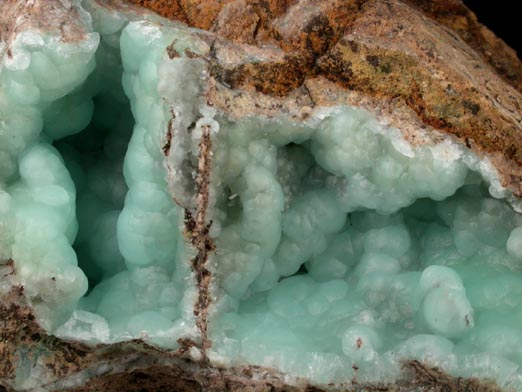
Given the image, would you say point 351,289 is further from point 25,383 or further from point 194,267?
point 25,383

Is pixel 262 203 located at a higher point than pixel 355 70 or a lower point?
lower

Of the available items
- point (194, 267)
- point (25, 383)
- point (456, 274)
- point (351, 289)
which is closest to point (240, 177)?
point (194, 267)

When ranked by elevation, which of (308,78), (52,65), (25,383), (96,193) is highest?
(308,78)

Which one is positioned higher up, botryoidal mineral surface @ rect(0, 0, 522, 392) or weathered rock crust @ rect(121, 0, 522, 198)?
weathered rock crust @ rect(121, 0, 522, 198)

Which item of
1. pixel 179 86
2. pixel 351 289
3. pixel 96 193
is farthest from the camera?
pixel 96 193

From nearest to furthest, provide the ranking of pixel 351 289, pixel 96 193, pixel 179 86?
pixel 179 86 < pixel 351 289 < pixel 96 193

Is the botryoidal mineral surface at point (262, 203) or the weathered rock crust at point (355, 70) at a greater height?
the weathered rock crust at point (355, 70)

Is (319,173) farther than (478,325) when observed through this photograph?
Yes

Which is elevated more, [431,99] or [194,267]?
[431,99]
